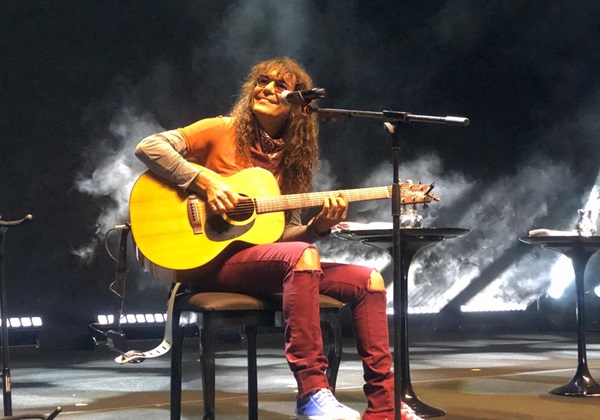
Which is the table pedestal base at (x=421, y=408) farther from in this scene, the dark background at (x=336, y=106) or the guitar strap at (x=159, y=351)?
the dark background at (x=336, y=106)

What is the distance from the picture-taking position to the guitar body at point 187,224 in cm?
289

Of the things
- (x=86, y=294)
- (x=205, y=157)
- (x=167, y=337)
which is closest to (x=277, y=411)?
(x=167, y=337)

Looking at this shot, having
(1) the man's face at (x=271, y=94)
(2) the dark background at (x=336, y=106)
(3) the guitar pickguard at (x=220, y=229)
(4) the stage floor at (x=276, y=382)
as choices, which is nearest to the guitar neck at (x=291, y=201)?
(3) the guitar pickguard at (x=220, y=229)

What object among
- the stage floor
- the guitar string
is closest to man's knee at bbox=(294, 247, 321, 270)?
the guitar string

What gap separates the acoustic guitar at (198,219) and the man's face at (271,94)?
251 millimetres

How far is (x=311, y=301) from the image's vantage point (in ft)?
8.99

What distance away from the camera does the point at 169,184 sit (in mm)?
3018

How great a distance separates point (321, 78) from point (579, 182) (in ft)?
10.7

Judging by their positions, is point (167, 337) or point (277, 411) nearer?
point (167, 337)

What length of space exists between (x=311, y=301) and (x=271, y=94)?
90 cm

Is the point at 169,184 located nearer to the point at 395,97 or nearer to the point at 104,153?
the point at 104,153

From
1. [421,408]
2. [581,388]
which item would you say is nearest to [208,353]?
[421,408]

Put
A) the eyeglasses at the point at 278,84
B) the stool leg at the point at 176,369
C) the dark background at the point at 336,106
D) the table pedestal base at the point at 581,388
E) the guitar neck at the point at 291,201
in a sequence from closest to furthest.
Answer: the stool leg at the point at 176,369
the guitar neck at the point at 291,201
the eyeglasses at the point at 278,84
the table pedestal base at the point at 581,388
the dark background at the point at 336,106

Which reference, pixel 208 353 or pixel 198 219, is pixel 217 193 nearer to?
pixel 198 219
